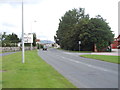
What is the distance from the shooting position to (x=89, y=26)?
60.2 m

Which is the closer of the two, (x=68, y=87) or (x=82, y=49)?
(x=68, y=87)

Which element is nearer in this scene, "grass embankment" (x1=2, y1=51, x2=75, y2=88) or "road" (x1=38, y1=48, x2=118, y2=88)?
"grass embankment" (x1=2, y1=51, x2=75, y2=88)

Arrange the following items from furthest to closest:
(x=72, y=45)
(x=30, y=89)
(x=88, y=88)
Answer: (x=72, y=45), (x=88, y=88), (x=30, y=89)

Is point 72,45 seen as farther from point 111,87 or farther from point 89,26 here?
point 111,87

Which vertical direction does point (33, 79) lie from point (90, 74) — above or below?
above

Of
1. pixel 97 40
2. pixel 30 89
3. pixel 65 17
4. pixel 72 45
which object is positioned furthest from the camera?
pixel 65 17

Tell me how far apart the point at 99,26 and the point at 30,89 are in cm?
Result: 5424

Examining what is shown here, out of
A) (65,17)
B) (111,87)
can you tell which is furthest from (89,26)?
(111,87)

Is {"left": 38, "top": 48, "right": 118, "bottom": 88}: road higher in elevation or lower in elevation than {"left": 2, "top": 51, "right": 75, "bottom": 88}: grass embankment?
lower

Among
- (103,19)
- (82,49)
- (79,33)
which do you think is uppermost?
(103,19)

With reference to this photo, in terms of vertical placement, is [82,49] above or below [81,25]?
below

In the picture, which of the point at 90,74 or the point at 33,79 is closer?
the point at 33,79

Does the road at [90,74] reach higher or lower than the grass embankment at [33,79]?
lower

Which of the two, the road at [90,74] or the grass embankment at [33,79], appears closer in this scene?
the grass embankment at [33,79]
